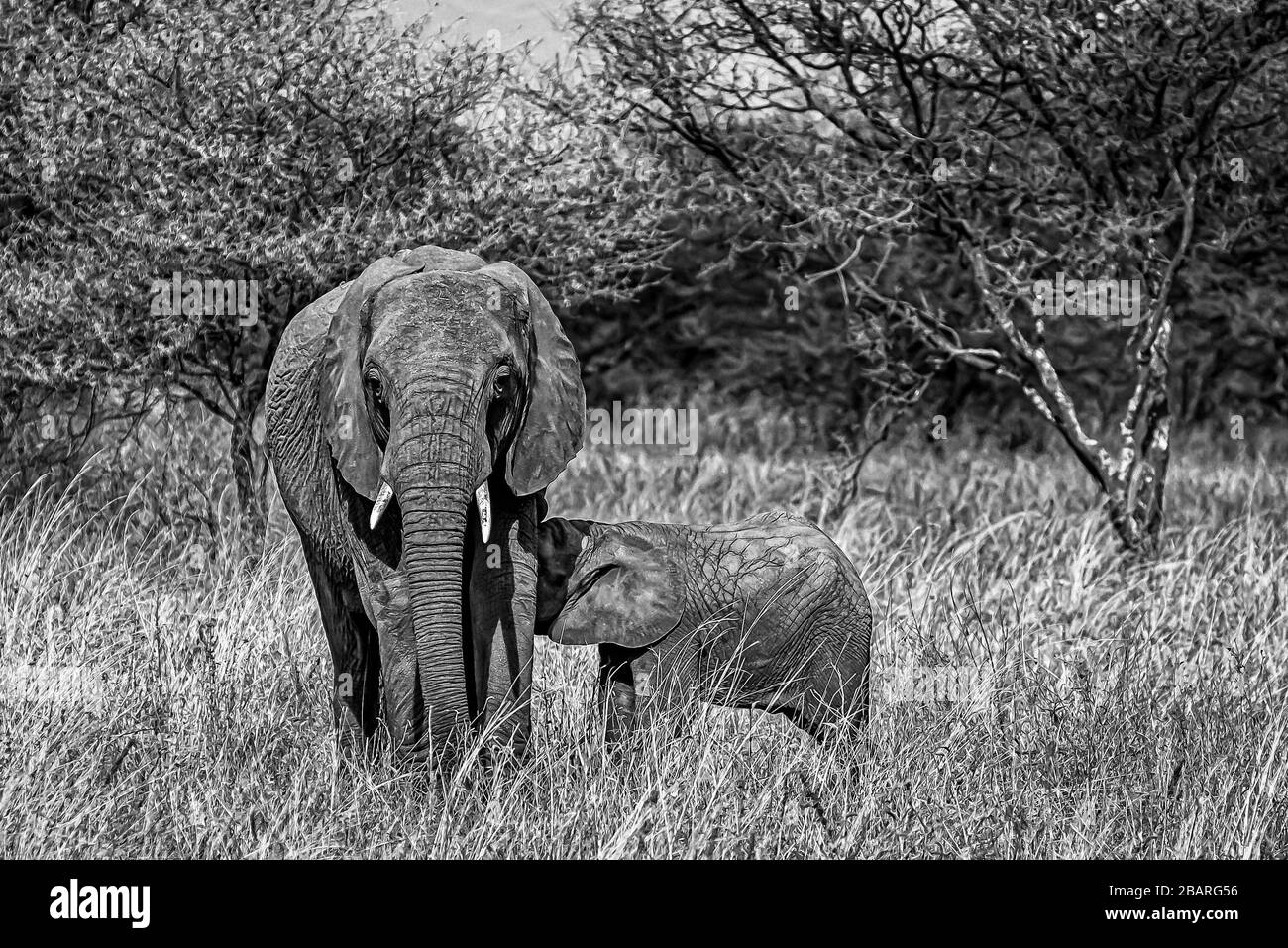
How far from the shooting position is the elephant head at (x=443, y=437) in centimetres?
407

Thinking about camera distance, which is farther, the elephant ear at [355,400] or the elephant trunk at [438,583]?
the elephant ear at [355,400]

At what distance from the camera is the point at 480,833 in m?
4.21

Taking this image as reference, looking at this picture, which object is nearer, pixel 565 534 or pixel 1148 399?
pixel 565 534

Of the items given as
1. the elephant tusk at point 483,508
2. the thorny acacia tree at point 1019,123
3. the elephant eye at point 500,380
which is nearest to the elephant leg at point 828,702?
the elephant tusk at point 483,508

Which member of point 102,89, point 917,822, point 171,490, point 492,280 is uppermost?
point 102,89

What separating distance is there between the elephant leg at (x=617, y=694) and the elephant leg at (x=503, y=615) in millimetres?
346

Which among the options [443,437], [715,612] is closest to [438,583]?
[443,437]

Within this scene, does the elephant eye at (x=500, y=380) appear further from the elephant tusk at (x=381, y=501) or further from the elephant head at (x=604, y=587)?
the elephant head at (x=604, y=587)

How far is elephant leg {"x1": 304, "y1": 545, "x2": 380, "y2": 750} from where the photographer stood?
4766 millimetres

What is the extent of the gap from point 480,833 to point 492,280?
1.42m

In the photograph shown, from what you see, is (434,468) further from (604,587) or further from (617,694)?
(617,694)

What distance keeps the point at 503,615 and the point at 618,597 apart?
372 mm
